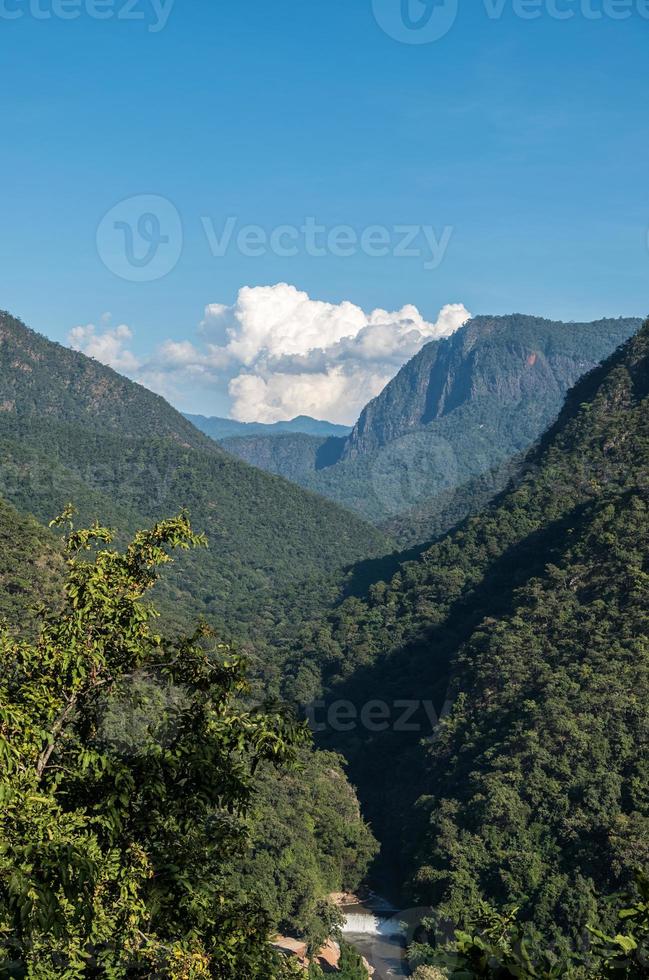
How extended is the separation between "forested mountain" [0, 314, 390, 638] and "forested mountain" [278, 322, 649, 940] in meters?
27.9

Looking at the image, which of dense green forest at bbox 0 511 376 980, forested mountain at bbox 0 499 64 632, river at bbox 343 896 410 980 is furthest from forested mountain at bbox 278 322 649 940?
forested mountain at bbox 0 499 64 632

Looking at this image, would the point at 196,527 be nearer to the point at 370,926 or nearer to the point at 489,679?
the point at 489,679

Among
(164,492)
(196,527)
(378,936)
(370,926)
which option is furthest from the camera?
(164,492)

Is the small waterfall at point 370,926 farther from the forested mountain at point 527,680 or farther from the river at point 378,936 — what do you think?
the forested mountain at point 527,680

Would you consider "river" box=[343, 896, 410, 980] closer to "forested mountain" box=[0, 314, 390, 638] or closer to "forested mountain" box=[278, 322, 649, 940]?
"forested mountain" box=[278, 322, 649, 940]

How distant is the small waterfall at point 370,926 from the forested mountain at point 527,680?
2.58m

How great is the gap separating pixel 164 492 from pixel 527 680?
316ft

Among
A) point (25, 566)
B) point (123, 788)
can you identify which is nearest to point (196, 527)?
point (25, 566)

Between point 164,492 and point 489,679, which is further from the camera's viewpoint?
point 164,492

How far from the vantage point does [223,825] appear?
22.1ft

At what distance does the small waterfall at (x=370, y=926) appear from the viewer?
127ft

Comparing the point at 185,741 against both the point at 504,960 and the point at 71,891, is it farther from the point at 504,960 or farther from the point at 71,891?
the point at 504,960

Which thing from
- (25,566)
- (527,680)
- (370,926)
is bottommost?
(370,926)

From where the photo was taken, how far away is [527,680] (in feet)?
148
